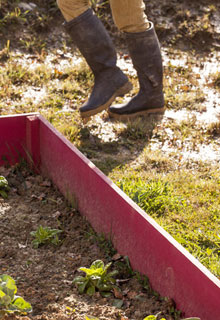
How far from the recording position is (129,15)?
3643 mm

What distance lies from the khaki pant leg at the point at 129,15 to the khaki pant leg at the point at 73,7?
0.20 m

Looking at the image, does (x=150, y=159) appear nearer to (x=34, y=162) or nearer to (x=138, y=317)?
(x=34, y=162)

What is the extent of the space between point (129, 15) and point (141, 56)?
360mm

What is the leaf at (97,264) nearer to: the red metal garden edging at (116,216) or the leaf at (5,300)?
the red metal garden edging at (116,216)

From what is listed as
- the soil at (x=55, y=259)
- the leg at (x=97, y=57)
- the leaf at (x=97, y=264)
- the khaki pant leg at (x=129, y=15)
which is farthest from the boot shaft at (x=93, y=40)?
the leaf at (x=97, y=264)

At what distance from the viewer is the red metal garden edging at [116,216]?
1812 millimetres

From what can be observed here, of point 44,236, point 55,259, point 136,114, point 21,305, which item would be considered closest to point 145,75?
point 136,114

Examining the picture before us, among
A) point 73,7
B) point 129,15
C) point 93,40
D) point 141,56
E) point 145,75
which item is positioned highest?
point 73,7

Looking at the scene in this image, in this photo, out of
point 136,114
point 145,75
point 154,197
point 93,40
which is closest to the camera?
point 154,197

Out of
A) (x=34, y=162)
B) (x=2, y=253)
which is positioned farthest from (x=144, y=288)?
(x=34, y=162)

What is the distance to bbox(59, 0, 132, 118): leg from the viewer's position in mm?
3645

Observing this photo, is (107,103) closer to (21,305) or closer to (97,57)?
(97,57)

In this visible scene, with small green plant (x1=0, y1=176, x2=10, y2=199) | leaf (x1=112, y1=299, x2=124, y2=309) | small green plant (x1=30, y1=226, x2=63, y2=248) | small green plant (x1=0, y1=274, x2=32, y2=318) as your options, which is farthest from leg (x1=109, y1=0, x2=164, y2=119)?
small green plant (x1=0, y1=274, x2=32, y2=318)

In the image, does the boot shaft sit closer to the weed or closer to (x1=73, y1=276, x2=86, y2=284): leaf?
the weed
